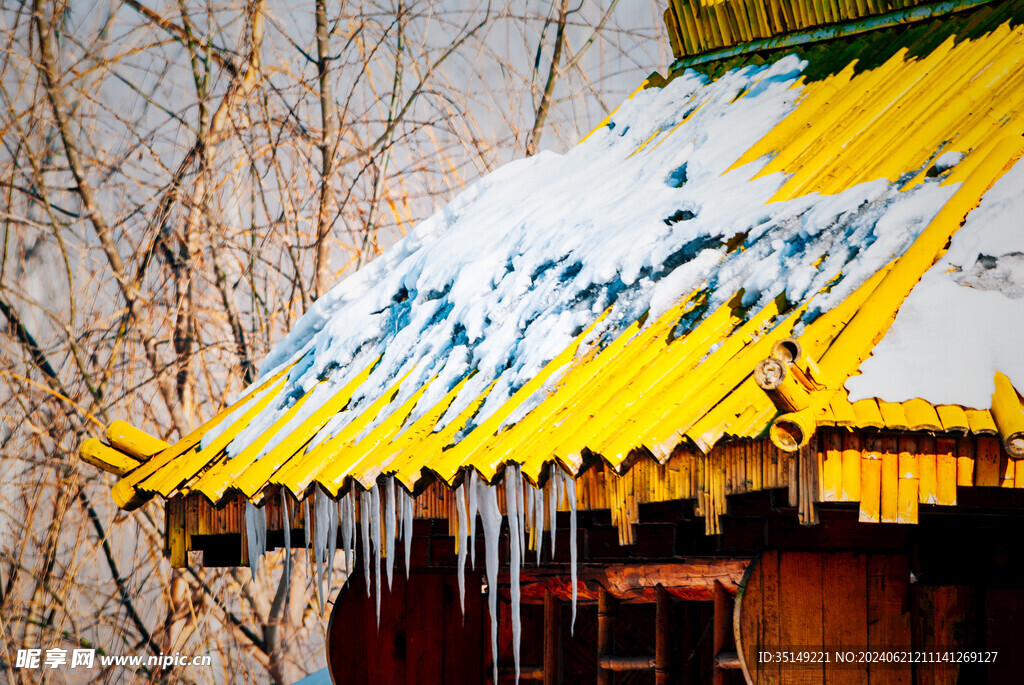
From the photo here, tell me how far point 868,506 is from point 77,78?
12.2 meters

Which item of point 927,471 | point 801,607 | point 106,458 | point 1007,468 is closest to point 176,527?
Answer: point 106,458

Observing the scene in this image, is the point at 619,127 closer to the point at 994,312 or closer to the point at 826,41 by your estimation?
the point at 826,41

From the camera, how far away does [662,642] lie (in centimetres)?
469

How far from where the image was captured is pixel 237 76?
13414 mm

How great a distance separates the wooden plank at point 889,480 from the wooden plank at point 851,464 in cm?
9

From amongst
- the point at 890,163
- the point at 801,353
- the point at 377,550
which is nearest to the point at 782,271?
the point at 890,163

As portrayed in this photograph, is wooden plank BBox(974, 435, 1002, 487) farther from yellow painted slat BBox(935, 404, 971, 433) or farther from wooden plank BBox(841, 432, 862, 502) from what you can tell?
wooden plank BBox(841, 432, 862, 502)

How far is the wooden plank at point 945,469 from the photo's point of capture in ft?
10.2

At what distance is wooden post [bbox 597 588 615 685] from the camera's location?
4.97 meters

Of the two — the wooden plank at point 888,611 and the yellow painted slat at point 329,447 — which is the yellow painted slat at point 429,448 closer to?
the yellow painted slat at point 329,447

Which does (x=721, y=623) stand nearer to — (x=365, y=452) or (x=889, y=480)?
(x=889, y=480)

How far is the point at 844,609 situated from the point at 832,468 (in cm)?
108

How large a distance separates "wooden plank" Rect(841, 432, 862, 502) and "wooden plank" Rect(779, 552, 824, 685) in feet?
3.17

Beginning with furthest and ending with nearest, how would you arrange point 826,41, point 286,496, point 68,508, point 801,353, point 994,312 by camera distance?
point 68,508
point 826,41
point 286,496
point 994,312
point 801,353
